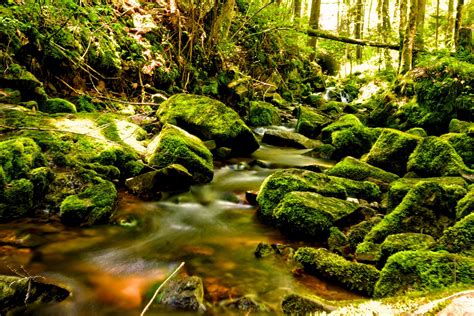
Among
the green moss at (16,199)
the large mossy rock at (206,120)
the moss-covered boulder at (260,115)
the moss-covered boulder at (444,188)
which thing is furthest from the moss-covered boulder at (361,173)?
the moss-covered boulder at (260,115)

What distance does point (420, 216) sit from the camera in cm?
385

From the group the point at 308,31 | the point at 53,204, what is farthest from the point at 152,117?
the point at 308,31

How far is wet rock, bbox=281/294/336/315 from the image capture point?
2.37 meters

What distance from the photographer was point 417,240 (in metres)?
3.41

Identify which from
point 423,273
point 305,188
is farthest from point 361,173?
point 423,273

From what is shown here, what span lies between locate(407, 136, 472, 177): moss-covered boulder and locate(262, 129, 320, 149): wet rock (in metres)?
3.36

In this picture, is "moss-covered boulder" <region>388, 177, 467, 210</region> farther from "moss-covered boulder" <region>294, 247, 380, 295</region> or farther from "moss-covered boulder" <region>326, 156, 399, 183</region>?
"moss-covered boulder" <region>294, 247, 380, 295</region>

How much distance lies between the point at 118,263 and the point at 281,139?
20.8 ft

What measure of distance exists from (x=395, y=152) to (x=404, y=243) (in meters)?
3.54

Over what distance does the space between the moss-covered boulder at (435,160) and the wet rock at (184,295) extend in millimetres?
4454

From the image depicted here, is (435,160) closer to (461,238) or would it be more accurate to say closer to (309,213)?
(309,213)

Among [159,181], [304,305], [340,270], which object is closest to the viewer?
[304,305]

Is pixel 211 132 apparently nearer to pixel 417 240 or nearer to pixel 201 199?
pixel 201 199

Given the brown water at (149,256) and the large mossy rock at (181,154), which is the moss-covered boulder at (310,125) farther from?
the brown water at (149,256)
